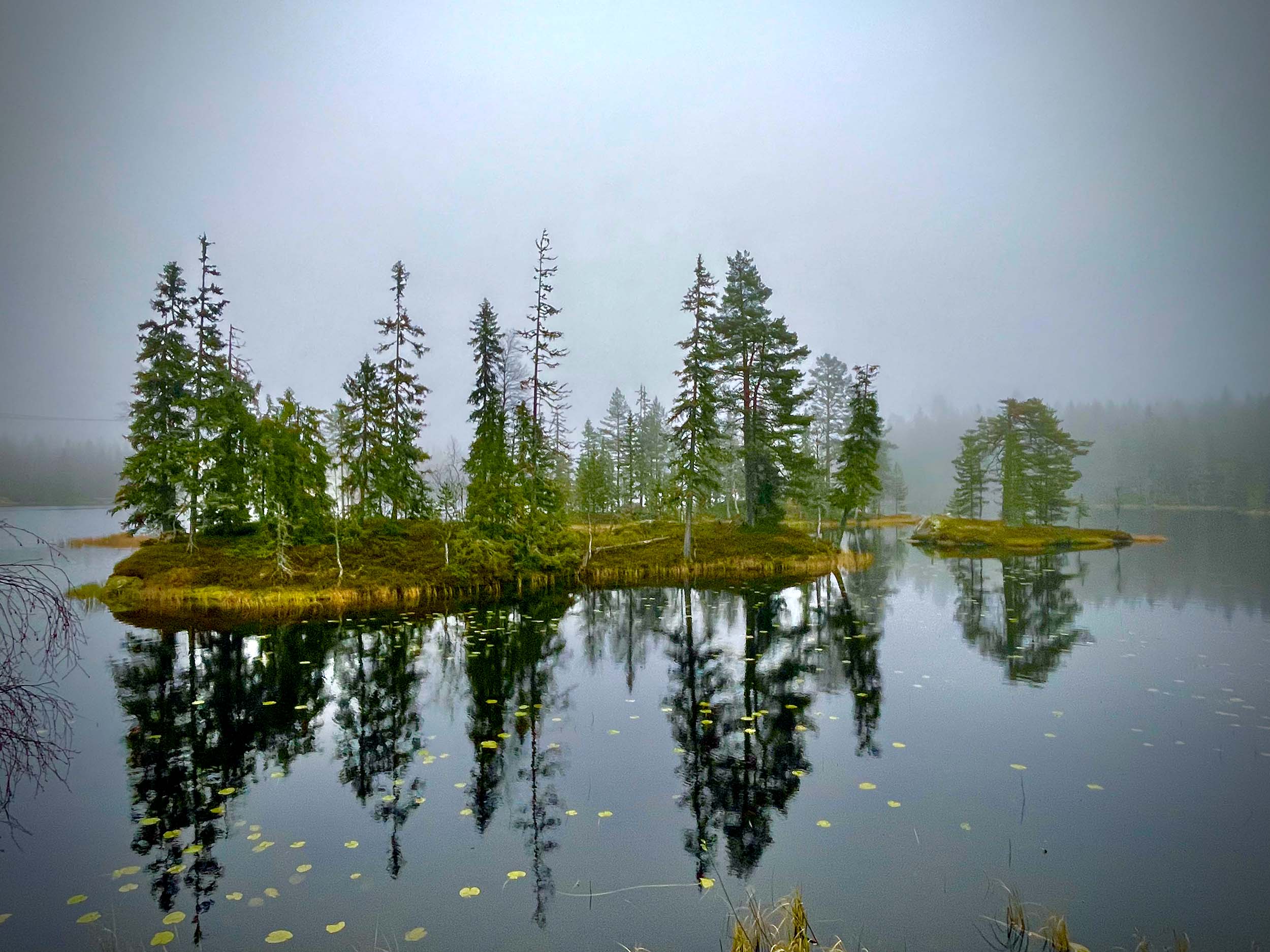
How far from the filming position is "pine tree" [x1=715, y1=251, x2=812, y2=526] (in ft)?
128

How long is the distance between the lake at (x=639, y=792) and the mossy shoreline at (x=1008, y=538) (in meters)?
33.9

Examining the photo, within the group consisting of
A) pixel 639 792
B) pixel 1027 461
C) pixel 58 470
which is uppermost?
pixel 58 470

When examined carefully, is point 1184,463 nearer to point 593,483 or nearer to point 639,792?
point 593,483

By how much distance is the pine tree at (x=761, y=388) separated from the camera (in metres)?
39.2

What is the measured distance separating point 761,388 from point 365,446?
24666mm

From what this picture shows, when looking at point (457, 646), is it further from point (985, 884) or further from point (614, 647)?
point (985, 884)

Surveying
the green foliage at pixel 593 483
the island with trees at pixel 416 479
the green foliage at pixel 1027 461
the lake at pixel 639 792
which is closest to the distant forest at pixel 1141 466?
the island with trees at pixel 416 479

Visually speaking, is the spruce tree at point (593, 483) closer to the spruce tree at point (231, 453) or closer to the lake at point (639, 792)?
the spruce tree at point (231, 453)

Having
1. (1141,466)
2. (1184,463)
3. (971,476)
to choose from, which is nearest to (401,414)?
(971,476)

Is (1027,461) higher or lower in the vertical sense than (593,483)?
higher

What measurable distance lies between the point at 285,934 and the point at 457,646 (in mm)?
12025

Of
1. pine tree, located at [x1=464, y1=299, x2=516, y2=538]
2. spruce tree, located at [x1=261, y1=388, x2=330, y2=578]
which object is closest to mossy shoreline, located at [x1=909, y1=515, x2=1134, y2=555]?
pine tree, located at [x1=464, y1=299, x2=516, y2=538]

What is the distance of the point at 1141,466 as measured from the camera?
129 metres

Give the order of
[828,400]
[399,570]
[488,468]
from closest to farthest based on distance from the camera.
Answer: [399,570] → [488,468] → [828,400]
